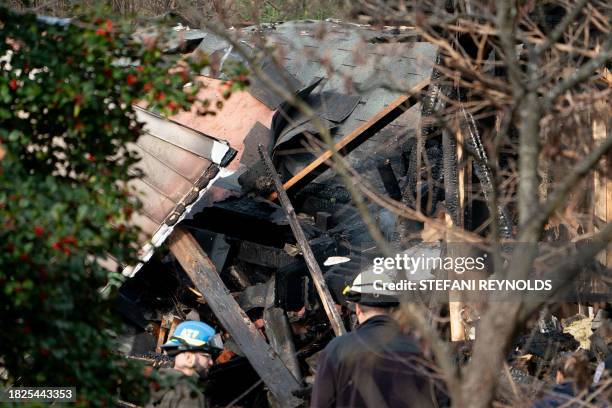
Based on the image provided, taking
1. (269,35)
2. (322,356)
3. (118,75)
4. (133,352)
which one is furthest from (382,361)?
(269,35)

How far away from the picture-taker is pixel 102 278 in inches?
156

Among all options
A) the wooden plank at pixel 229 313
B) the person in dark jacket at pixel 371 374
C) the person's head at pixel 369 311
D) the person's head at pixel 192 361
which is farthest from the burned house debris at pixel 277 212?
the person in dark jacket at pixel 371 374

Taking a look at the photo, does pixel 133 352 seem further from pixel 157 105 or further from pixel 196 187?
pixel 157 105

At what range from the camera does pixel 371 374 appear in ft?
14.9

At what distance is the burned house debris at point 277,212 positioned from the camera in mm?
8352

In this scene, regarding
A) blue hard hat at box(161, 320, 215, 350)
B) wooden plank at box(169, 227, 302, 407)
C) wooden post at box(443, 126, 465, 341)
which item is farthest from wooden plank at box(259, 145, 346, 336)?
blue hard hat at box(161, 320, 215, 350)

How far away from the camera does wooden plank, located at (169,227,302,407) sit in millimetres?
8109

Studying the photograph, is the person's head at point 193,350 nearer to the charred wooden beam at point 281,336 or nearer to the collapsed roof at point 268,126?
the collapsed roof at point 268,126

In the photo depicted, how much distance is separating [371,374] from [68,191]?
5.71 ft

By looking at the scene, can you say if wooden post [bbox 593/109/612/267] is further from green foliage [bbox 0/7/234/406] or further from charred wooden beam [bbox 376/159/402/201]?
green foliage [bbox 0/7/234/406]

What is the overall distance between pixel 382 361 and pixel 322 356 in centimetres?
29

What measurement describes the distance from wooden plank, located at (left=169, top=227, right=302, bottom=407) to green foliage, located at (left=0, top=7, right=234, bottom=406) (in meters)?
4.06

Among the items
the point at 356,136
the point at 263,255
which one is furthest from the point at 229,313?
the point at 356,136

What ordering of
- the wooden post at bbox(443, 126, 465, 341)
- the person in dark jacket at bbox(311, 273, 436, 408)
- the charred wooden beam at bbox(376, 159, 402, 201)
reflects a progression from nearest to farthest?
the person in dark jacket at bbox(311, 273, 436, 408) → the wooden post at bbox(443, 126, 465, 341) → the charred wooden beam at bbox(376, 159, 402, 201)
